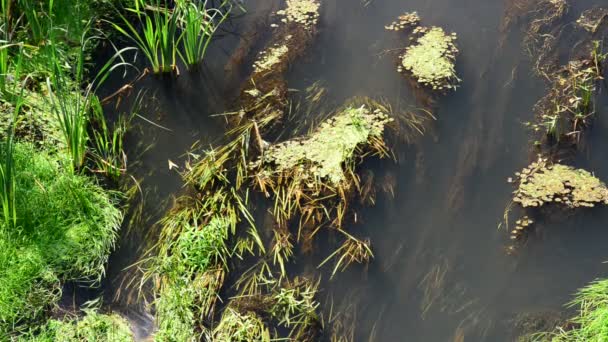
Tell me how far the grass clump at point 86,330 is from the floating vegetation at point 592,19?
3.48 meters

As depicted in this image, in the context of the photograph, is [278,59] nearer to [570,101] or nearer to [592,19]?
[570,101]

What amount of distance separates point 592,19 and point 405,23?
1265 mm

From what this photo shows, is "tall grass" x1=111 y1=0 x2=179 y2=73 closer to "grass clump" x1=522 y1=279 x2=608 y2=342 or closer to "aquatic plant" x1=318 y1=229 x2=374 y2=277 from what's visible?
"aquatic plant" x1=318 y1=229 x2=374 y2=277

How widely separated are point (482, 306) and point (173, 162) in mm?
1958

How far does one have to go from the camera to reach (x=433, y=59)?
4102 mm

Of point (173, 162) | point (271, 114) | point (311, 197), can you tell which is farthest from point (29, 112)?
point (311, 197)

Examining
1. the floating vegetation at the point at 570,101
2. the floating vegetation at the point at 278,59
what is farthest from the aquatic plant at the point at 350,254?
the floating vegetation at the point at 570,101

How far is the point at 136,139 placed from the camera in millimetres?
3922

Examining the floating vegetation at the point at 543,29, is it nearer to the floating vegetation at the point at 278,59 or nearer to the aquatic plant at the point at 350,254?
the floating vegetation at the point at 278,59

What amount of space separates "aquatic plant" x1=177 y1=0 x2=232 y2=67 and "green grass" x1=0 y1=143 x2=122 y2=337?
111 centimetres

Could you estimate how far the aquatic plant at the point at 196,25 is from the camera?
3.91m

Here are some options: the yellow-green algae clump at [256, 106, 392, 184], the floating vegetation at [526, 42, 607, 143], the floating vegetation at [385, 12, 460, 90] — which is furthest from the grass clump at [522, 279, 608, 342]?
the floating vegetation at [385, 12, 460, 90]

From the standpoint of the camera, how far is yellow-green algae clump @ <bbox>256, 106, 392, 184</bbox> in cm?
359

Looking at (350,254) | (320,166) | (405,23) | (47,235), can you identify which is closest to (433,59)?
(405,23)
